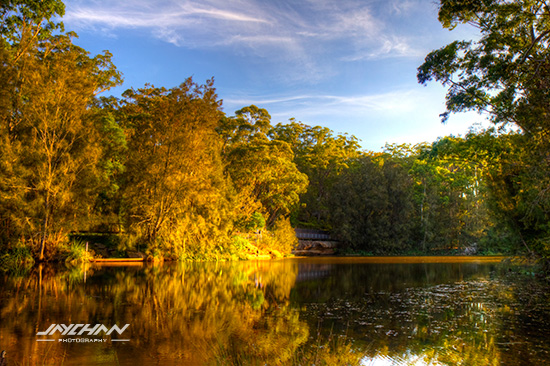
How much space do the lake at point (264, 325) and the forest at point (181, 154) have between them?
17.0ft

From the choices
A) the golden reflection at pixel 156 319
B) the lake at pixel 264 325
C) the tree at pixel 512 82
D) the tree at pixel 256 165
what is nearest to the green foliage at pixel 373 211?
the tree at pixel 256 165

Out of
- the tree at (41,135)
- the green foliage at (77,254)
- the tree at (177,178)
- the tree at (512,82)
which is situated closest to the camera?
the tree at (512,82)

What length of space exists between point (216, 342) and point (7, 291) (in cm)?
798

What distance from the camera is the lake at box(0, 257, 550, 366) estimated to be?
5.51 metres

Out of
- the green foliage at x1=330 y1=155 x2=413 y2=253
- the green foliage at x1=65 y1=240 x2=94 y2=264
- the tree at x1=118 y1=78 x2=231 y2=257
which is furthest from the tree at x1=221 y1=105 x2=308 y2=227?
the green foliage at x1=65 y1=240 x2=94 y2=264

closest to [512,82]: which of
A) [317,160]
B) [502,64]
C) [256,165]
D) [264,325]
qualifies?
[502,64]

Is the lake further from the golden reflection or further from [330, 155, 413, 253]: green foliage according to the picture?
[330, 155, 413, 253]: green foliage

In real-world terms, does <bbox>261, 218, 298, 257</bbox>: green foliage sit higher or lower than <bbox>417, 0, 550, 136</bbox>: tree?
lower

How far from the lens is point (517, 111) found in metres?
13.1

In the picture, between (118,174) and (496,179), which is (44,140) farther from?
(496,179)

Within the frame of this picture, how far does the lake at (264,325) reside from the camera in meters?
5.51

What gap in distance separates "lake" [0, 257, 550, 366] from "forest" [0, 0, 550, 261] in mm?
5174

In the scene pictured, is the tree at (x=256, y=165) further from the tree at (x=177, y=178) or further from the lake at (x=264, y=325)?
the lake at (x=264, y=325)

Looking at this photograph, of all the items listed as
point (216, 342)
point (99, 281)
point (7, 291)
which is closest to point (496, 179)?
point (216, 342)
